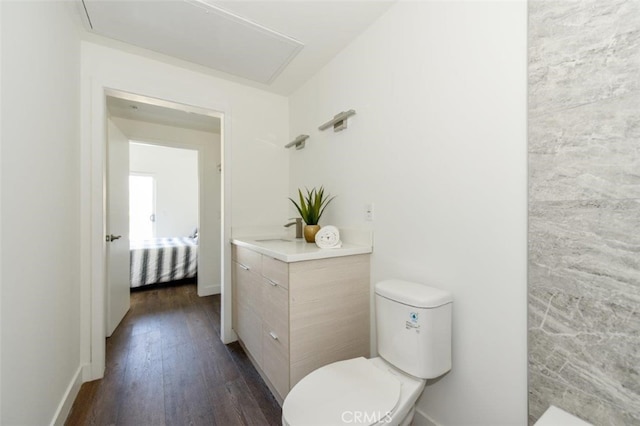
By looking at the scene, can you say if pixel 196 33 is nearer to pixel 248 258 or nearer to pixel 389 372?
pixel 248 258

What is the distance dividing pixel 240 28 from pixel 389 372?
6.66ft

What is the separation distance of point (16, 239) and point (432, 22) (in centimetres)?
194

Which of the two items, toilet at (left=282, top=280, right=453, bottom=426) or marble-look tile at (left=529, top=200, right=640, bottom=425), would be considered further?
toilet at (left=282, top=280, right=453, bottom=426)

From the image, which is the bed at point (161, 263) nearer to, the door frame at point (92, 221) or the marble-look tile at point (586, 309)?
the door frame at point (92, 221)

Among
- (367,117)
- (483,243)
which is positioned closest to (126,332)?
(367,117)

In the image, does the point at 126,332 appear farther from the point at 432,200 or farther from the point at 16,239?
A: the point at 432,200

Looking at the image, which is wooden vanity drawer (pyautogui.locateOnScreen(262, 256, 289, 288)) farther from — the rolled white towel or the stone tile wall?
the stone tile wall

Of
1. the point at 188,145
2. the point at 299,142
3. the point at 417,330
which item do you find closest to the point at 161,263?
the point at 188,145

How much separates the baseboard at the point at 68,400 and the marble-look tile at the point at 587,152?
7.62 ft

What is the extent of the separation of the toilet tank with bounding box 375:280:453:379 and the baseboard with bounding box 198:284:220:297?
283cm

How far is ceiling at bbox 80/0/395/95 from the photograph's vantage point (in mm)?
1391

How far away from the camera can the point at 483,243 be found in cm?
102

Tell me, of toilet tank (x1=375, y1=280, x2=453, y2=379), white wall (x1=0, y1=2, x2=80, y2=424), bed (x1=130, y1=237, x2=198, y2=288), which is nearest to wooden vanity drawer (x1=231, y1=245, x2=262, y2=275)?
toilet tank (x1=375, y1=280, x2=453, y2=379)

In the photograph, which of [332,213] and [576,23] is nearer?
[576,23]
